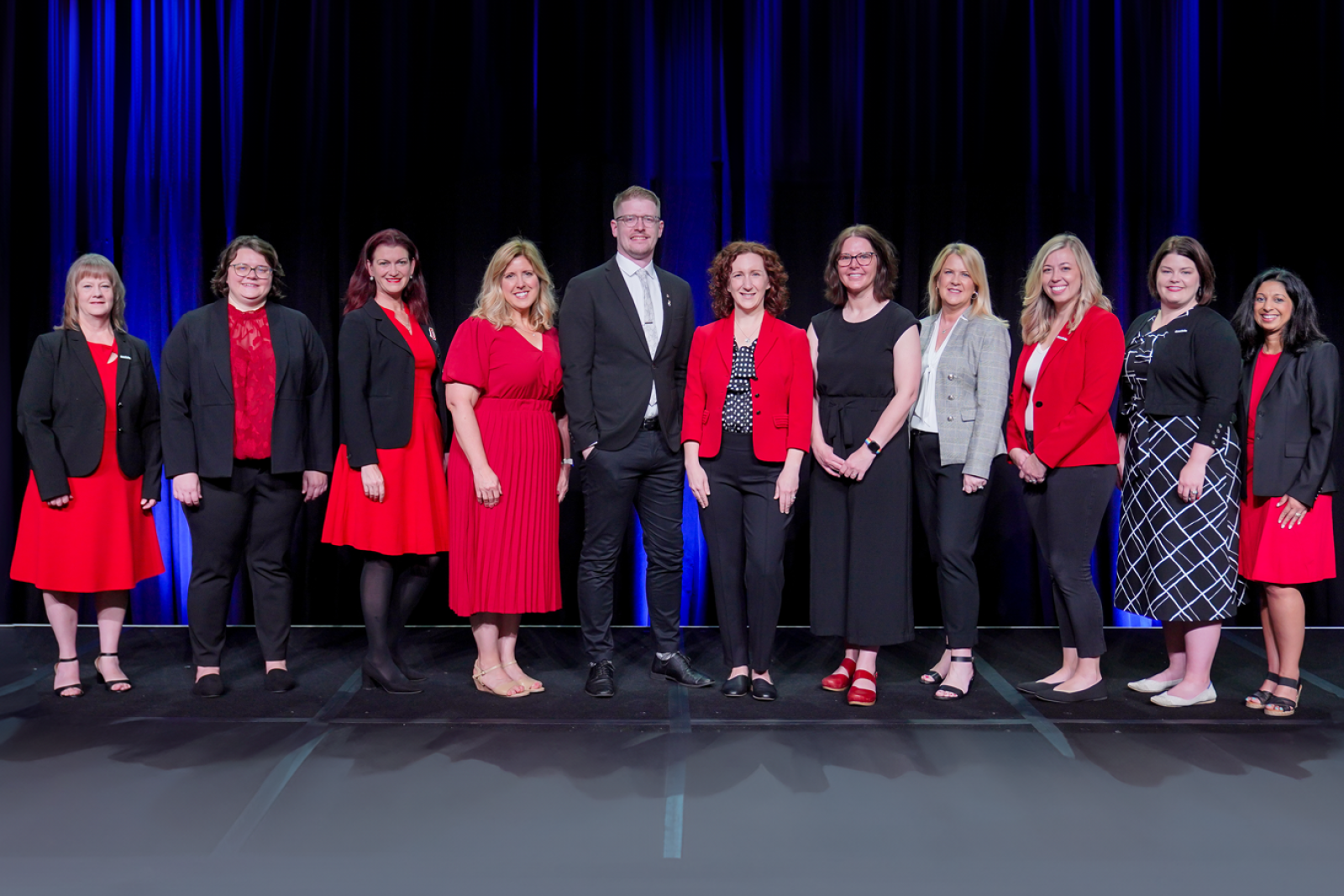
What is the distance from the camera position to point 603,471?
311cm

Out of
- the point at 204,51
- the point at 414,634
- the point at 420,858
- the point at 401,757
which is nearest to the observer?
the point at 420,858

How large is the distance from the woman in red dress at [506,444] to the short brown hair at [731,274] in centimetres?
55

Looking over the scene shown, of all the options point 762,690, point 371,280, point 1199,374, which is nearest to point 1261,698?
point 1199,374

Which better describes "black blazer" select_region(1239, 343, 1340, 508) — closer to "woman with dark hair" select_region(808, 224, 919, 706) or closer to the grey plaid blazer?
the grey plaid blazer

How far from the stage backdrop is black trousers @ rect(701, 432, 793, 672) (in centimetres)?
135

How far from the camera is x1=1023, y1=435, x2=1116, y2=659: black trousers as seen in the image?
305 centimetres

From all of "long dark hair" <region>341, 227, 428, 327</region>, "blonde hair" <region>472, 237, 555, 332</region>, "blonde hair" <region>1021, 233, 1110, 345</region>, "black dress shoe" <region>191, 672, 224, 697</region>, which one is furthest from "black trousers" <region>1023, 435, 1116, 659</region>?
"black dress shoe" <region>191, 672, 224, 697</region>

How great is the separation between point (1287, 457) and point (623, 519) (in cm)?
210

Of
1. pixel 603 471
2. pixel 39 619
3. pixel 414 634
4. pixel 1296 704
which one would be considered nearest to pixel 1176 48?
pixel 1296 704

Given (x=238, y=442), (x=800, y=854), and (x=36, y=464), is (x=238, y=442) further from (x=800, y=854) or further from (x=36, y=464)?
(x=800, y=854)

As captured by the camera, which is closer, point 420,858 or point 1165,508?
point 420,858

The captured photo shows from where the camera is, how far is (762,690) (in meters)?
3.14

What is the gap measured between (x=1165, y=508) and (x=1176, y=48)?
259 cm

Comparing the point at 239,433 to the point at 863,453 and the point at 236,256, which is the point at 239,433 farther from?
the point at 863,453
